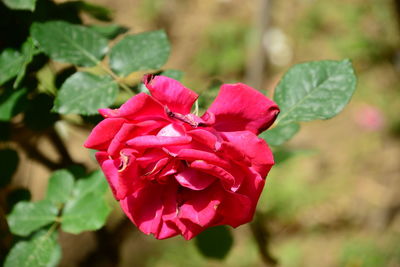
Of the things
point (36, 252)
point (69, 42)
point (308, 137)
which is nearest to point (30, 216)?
point (36, 252)

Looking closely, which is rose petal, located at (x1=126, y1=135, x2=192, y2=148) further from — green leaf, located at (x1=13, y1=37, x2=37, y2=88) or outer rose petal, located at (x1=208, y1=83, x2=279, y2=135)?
green leaf, located at (x1=13, y1=37, x2=37, y2=88)

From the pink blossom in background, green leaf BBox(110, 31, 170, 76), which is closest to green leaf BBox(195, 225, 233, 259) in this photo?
green leaf BBox(110, 31, 170, 76)

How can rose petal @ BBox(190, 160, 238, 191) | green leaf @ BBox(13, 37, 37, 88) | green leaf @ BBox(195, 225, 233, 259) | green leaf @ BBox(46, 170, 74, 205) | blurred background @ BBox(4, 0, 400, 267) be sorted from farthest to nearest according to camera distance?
blurred background @ BBox(4, 0, 400, 267)
green leaf @ BBox(195, 225, 233, 259)
green leaf @ BBox(46, 170, 74, 205)
green leaf @ BBox(13, 37, 37, 88)
rose petal @ BBox(190, 160, 238, 191)

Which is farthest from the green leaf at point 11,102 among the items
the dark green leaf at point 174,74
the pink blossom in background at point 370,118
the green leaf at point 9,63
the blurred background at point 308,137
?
the pink blossom in background at point 370,118

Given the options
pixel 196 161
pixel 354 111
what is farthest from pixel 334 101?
pixel 354 111

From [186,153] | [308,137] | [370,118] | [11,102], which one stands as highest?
[186,153]

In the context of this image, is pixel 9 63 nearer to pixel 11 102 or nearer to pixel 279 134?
pixel 11 102

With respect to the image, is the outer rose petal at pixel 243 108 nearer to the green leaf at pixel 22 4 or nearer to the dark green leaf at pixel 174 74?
the dark green leaf at pixel 174 74
